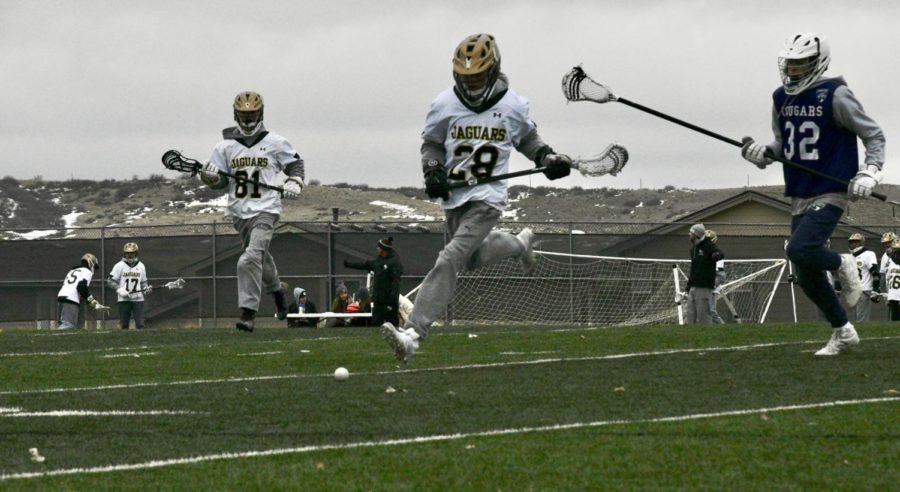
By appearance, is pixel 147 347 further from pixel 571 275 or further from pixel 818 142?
pixel 571 275

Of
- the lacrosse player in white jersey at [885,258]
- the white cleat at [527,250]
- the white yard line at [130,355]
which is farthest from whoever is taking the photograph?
the lacrosse player in white jersey at [885,258]

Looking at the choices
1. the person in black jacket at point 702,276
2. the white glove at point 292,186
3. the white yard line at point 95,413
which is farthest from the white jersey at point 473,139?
the person in black jacket at point 702,276

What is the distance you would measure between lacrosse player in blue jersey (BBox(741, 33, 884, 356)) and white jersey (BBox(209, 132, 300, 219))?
704 cm

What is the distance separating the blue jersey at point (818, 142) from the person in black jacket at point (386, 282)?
12921mm

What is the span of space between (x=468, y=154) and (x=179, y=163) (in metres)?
7.37

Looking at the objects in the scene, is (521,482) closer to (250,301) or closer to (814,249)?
(814,249)

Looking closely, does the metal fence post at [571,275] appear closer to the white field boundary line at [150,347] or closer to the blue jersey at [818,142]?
the white field boundary line at [150,347]

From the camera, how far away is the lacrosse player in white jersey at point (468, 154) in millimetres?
11188

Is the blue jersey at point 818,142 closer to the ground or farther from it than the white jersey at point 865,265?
farther from it

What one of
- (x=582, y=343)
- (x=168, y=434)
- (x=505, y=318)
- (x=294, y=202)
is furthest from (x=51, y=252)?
(x=294, y=202)

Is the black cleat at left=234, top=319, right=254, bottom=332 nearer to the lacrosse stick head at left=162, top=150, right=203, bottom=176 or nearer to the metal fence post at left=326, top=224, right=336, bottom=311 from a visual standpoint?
the lacrosse stick head at left=162, top=150, right=203, bottom=176

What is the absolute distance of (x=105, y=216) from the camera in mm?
69250

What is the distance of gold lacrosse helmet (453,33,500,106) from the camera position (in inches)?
442

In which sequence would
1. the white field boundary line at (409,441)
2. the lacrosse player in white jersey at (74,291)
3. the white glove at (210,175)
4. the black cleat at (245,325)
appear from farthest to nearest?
the lacrosse player in white jersey at (74,291) → the black cleat at (245,325) → the white glove at (210,175) → the white field boundary line at (409,441)
